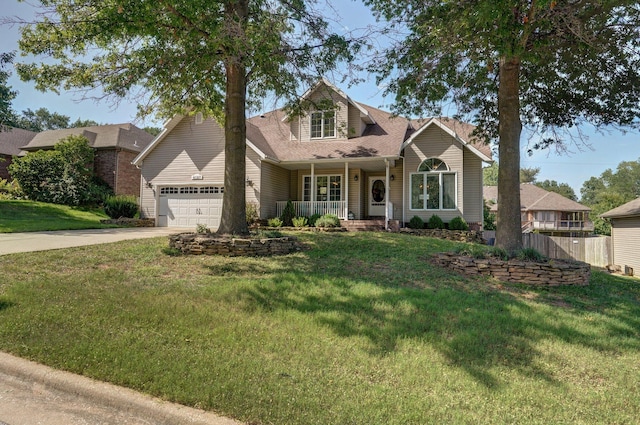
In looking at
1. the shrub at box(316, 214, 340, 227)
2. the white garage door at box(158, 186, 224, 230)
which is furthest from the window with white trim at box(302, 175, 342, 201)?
the white garage door at box(158, 186, 224, 230)

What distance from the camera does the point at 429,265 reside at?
7.88 metres

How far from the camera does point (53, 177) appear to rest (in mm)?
21891

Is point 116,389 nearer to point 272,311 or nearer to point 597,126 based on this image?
point 272,311

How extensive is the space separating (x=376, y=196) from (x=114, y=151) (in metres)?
18.2

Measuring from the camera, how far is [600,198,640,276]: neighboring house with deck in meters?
17.0

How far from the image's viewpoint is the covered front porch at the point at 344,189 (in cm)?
1617

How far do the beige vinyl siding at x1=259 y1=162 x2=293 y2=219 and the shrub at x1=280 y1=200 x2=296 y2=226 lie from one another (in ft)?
2.71

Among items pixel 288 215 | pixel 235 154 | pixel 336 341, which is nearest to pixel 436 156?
pixel 288 215

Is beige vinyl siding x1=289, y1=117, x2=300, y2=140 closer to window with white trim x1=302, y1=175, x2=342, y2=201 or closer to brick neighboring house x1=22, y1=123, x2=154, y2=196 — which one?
window with white trim x1=302, y1=175, x2=342, y2=201

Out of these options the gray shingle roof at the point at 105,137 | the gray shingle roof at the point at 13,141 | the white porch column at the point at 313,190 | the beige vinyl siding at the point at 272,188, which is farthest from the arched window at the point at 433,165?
the gray shingle roof at the point at 13,141

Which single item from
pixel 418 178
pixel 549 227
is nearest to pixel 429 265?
pixel 418 178

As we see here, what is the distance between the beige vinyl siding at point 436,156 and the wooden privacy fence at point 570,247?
2116mm

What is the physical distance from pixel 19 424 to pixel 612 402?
4.87 meters

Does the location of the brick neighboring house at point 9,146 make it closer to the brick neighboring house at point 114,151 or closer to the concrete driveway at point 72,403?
the brick neighboring house at point 114,151
